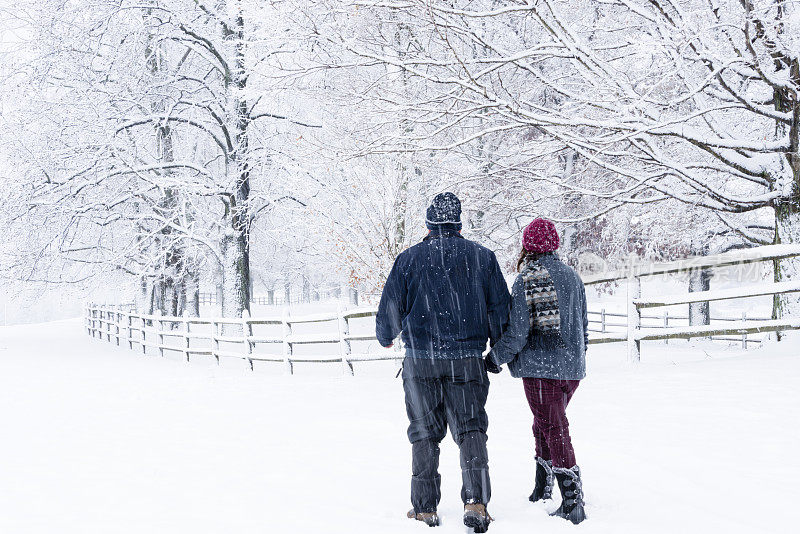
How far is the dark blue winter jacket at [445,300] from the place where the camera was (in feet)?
12.2

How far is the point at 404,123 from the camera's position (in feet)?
31.7

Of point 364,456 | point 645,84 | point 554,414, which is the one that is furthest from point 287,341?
point 554,414

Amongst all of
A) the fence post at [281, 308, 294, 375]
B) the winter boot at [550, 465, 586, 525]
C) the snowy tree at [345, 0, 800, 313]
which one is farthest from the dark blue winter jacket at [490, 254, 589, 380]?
the fence post at [281, 308, 294, 375]

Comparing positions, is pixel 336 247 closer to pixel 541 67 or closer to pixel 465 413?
pixel 541 67

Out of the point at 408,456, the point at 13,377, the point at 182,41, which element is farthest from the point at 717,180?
the point at 13,377

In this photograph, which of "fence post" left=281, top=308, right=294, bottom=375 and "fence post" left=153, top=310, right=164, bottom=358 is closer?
"fence post" left=281, top=308, right=294, bottom=375

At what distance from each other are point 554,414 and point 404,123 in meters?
6.62

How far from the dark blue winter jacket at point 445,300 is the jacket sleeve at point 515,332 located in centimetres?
5

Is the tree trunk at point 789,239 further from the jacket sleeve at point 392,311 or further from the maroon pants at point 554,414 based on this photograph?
the jacket sleeve at point 392,311

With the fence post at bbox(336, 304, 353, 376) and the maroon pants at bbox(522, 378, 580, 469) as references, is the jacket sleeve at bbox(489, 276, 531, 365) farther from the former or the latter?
the fence post at bbox(336, 304, 353, 376)

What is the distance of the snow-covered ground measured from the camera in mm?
3926

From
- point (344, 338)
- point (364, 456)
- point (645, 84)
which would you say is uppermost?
point (645, 84)

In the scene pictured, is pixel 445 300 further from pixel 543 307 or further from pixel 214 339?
pixel 214 339

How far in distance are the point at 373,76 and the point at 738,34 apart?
6.08 meters
